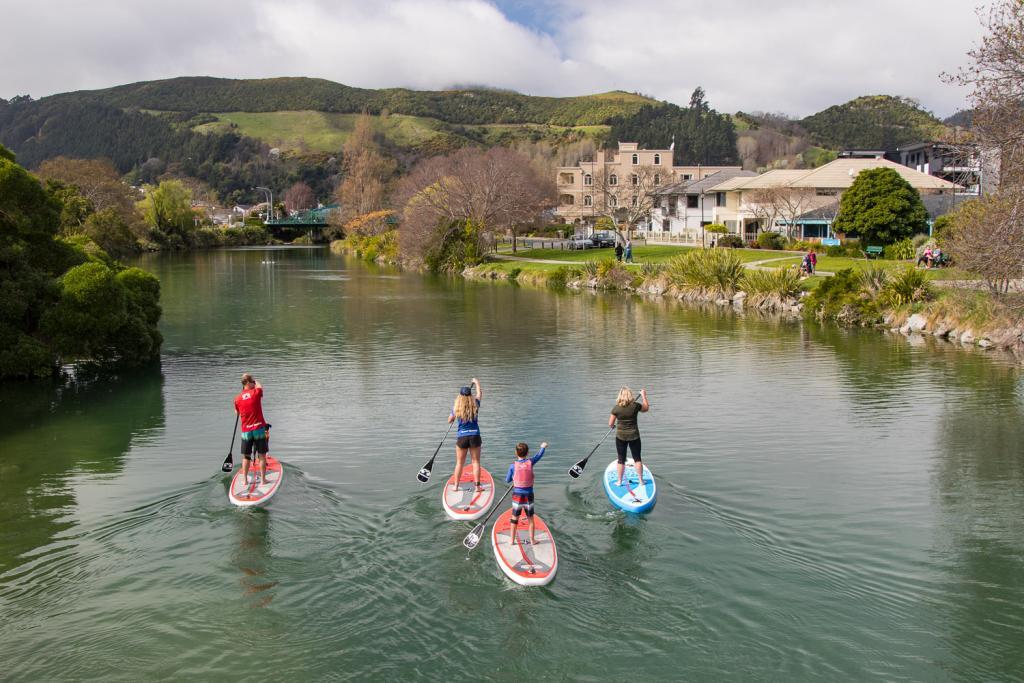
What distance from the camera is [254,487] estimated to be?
15648 mm

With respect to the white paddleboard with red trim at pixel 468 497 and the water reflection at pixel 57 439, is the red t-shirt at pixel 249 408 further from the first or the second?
the white paddleboard with red trim at pixel 468 497

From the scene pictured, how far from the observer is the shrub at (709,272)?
50.5 metres

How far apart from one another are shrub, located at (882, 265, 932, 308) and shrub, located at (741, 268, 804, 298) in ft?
22.1

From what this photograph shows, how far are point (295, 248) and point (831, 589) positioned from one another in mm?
129145

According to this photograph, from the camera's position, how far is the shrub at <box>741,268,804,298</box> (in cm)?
4600

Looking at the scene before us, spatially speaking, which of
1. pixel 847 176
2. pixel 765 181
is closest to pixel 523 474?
pixel 765 181

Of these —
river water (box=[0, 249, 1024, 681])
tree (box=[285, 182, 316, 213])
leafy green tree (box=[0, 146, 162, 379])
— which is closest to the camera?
river water (box=[0, 249, 1024, 681])

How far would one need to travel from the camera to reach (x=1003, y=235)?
91.0ft

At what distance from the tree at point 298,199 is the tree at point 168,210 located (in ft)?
243

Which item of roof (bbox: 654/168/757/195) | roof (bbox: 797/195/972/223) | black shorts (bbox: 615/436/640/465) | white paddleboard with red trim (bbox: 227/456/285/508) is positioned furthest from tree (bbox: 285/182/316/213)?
black shorts (bbox: 615/436/640/465)

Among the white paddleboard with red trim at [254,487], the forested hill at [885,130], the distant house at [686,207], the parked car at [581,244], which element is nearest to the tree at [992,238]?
the white paddleboard with red trim at [254,487]

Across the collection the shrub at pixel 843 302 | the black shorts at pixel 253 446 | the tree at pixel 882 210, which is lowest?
the black shorts at pixel 253 446

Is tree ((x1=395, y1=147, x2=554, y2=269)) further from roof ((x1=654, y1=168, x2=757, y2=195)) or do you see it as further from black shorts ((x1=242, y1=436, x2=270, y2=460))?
black shorts ((x1=242, y1=436, x2=270, y2=460))

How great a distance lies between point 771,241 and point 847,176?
13.2 metres
